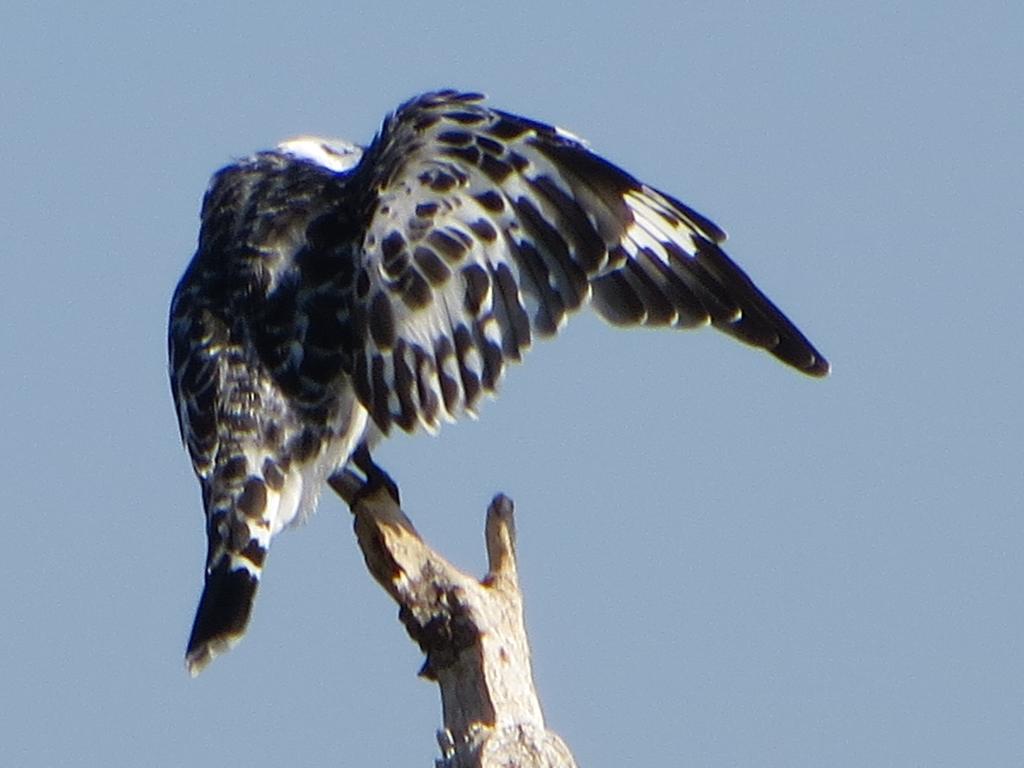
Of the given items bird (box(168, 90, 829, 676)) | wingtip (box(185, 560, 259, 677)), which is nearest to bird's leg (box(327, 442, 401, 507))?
bird (box(168, 90, 829, 676))

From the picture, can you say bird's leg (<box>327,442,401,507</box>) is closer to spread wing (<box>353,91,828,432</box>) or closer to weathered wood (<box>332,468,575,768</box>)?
spread wing (<box>353,91,828,432</box>)

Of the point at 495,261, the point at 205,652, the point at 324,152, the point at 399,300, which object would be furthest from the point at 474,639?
the point at 324,152

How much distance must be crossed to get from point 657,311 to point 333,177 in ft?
4.45

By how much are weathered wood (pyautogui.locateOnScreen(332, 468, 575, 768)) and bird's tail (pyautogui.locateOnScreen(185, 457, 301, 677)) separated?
1.79 feet

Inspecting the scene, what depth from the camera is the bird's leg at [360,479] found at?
8.02m

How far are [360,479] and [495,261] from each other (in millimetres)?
890

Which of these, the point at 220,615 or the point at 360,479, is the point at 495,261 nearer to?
the point at 360,479

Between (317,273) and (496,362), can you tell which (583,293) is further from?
(317,273)

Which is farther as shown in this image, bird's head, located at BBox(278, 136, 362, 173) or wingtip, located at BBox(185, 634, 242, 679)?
bird's head, located at BBox(278, 136, 362, 173)

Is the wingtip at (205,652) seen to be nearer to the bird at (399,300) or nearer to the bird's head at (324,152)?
the bird at (399,300)

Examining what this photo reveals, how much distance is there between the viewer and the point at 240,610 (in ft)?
24.8

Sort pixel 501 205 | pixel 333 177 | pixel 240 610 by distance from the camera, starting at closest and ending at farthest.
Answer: pixel 240 610, pixel 501 205, pixel 333 177

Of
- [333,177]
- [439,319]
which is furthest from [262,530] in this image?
[333,177]

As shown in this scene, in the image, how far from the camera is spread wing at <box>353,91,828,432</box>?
7844mm
